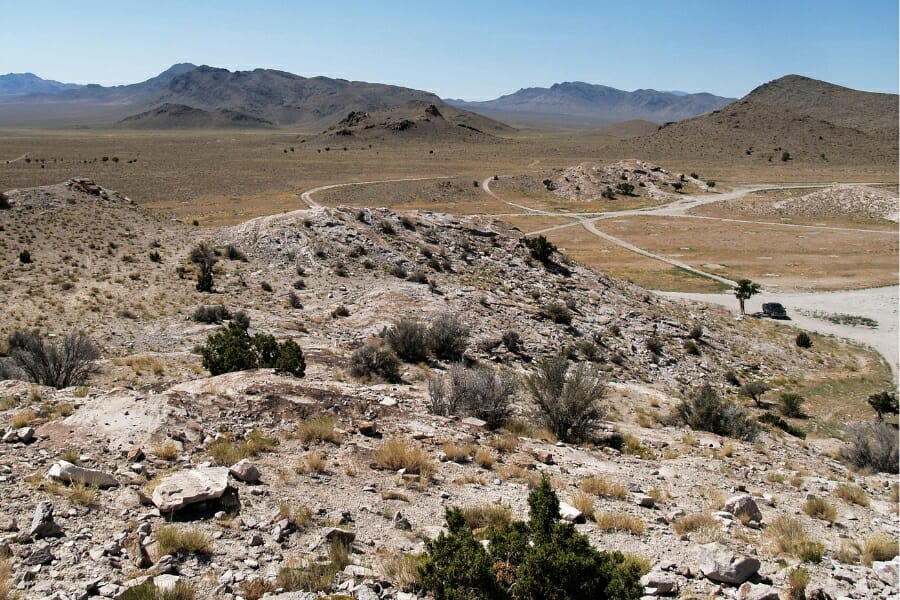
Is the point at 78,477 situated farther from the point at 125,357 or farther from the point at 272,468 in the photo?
the point at 125,357

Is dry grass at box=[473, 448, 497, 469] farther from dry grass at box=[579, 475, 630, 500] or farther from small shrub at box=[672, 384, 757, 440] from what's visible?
small shrub at box=[672, 384, 757, 440]

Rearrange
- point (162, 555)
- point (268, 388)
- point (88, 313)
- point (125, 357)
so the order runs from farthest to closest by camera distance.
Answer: point (88, 313)
point (125, 357)
point (268, 388)
point (162, 555)

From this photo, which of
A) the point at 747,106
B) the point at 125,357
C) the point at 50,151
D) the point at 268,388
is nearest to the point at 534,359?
the point at 268,388

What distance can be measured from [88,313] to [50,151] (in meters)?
117

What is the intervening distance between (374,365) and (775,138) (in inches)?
5939

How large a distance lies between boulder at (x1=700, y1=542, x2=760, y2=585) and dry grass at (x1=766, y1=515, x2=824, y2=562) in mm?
1004

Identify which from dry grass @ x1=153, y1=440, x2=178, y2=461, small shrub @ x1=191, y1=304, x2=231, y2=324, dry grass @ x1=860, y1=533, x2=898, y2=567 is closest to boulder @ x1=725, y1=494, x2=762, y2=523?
dry grass @ x1=860, y1=533, x2=898, y2=567

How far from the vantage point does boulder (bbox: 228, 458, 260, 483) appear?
794 centimetres

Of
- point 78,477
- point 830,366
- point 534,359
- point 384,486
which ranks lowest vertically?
point 830,366

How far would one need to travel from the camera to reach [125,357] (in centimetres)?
1595

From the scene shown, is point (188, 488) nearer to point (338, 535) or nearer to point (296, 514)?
point (296, 514)

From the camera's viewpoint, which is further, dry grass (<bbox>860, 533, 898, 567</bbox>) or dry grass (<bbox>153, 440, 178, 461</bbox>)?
dry grass (<bbox>153, 440, 178, 461</bbox>)

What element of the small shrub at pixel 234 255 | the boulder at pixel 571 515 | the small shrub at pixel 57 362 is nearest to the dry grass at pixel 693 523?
the boulder at pixel 571 515

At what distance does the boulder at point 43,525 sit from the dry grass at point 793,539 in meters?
8.44
